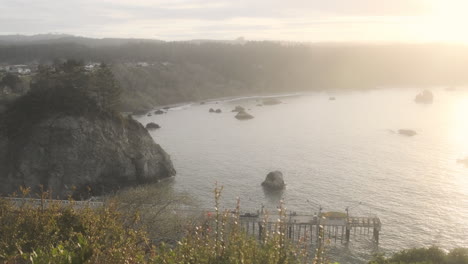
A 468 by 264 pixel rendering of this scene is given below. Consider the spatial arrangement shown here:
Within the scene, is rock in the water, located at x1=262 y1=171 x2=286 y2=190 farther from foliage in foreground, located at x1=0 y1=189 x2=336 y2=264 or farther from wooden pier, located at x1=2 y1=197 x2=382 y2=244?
foliage in foreground, located at x1=0 y1=189 x2=336 y2=264

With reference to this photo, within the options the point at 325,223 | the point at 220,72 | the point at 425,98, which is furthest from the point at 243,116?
the point at 220,72

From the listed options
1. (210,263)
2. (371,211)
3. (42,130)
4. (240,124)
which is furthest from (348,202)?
(240,124)

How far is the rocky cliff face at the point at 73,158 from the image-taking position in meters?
44.8

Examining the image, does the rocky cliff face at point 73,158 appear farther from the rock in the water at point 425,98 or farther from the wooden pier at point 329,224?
the rock in the water at point 425,98

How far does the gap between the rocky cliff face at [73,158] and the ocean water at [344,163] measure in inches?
235

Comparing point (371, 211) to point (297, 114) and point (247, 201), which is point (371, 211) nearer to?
point (247, 201)

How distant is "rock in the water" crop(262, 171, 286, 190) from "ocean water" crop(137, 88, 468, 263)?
3.04 ft

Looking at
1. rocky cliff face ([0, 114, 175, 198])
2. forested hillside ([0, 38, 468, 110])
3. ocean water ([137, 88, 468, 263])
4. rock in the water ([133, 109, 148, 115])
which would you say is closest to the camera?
ocean water ([137, 88, 468, 263])

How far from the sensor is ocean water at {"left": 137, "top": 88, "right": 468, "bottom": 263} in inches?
1576

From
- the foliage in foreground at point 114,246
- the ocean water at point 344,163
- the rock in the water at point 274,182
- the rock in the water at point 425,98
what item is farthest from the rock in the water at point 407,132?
the foliage in foreground at point 114,246

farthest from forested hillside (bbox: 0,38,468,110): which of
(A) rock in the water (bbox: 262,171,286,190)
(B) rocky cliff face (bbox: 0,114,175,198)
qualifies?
(A) rock in the water (bbox: 262,171,286,190)

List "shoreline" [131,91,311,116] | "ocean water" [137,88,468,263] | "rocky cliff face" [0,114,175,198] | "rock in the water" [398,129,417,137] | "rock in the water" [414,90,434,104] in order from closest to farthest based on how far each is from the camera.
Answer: "ocean water" [137,88,468,263], "rocky cliff face" [0,114,175,198], "rock in the water" [398,129,417,137], "shoreline" [131,91,311,116], "rock in the water" [414,90,434,104]

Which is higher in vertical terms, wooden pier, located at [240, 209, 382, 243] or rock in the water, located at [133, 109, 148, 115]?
rock in the water, located at [133, 109, 148, 115]

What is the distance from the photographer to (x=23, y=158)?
45.6 m
